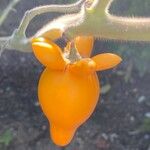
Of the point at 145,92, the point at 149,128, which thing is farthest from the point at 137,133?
the point at 145,92

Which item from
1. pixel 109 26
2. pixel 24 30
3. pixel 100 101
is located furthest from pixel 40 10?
pixel 100 101

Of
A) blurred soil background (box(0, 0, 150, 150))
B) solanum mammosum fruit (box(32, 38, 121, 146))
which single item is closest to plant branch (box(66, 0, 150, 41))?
solanum mammosum fruit (box(32, 38, 121, 146))

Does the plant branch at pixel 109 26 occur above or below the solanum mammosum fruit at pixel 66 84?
above

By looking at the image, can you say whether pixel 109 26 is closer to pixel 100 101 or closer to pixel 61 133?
pixel 61 133

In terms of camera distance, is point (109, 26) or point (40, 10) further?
point (40, 10)

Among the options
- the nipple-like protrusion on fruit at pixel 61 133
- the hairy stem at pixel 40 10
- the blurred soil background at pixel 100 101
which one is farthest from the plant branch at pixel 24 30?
the blurred soil background at pixel 100 101

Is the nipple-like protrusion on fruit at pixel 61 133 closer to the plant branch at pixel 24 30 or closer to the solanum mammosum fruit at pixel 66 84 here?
the solanum mammosum fruit at pixel 66 84

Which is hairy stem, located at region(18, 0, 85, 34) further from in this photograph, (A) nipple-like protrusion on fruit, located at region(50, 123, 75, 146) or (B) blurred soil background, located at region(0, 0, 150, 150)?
(B) blurred soil background, located at region(0, 0, 150, 150)
